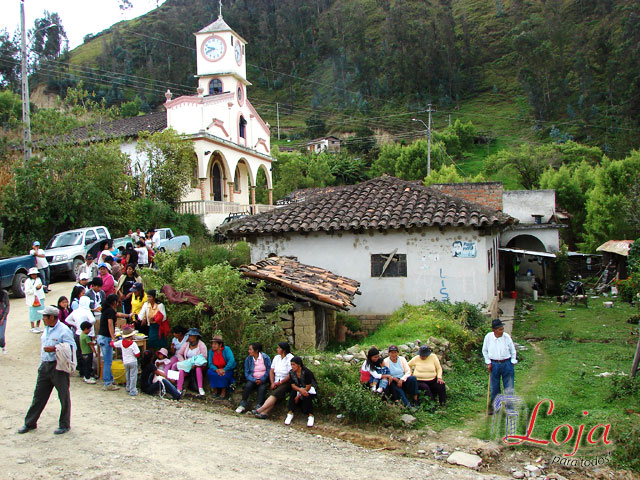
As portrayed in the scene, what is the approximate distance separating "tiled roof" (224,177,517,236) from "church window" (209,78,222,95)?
22.0m

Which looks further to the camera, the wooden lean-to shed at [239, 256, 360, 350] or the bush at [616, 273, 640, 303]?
the bush at [616, 273, 640, 303]

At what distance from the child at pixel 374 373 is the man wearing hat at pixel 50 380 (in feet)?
14.9

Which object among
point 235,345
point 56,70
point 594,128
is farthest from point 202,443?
point 56,70

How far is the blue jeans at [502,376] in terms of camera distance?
8414 millimetres

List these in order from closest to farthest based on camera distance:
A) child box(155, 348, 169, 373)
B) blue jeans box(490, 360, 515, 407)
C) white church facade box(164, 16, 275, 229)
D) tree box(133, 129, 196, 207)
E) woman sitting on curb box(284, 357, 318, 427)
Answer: blue jeans box(490, 360, 515, 407)
woman sitting on curb box(284, 357, 318, 427)
child box(155, 348, 169, 373)
tree box(133, 129, 196, 207)
white church facade box(164, 16, 275, 229)

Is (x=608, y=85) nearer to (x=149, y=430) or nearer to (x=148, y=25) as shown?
(x=149, y=430)

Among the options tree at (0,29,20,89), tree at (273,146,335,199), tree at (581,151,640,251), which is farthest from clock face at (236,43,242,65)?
tree at (0,29,20,89)

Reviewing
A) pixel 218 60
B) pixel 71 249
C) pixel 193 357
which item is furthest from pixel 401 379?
pixel 218 60

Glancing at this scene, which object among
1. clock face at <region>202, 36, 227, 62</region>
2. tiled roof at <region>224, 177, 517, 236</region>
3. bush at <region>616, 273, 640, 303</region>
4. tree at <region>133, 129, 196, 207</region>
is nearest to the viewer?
tiled roof at <region>224, 177, 517, 236</region>

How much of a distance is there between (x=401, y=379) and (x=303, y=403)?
5.56 feet

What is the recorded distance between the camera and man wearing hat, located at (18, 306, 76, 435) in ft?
22.7

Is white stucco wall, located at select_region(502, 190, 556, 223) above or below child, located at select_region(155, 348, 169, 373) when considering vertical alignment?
above

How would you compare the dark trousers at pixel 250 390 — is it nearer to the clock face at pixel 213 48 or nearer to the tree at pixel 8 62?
the clock face at pixel 213 48

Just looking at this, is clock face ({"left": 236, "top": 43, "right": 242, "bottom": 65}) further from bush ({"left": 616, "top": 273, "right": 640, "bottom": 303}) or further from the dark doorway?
bush ({"left": 616, "top": 273, "right": 640, "bottom": 303})
